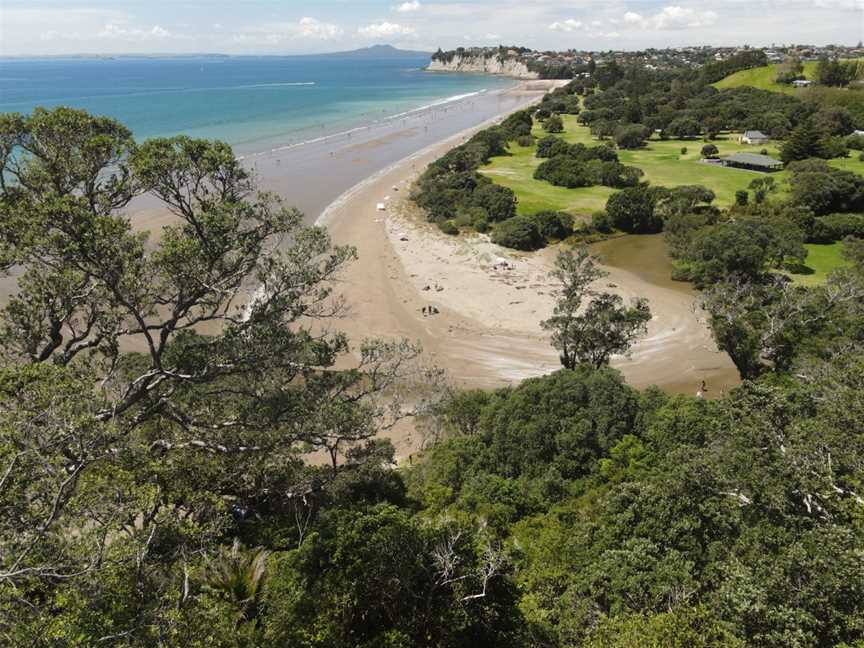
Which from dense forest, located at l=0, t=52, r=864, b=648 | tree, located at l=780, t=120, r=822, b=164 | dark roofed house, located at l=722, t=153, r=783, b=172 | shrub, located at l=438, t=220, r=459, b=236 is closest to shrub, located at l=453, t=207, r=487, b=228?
shrub, located at l=438, t=220, r=459, b=236

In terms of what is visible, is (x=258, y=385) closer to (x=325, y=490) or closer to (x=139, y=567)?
(x=325, y=490)

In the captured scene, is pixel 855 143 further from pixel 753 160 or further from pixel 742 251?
pixel 742 251

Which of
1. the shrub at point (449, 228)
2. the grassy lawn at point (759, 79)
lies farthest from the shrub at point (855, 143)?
the shrub at point (449, 228)

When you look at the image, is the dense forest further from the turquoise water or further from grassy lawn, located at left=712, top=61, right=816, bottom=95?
grassy lawn, located at left=712, top=61, right=816, bottom=95

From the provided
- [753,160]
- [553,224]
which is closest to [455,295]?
[553,224]

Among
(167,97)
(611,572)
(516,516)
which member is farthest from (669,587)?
(167,97)

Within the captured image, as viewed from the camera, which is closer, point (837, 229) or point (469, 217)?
point (837, 229)
